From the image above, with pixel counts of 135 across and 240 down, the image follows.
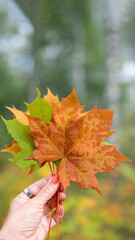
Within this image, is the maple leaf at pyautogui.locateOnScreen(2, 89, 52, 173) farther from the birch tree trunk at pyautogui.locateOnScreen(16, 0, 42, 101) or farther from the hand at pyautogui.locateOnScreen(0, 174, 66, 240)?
the birch tree trunk at pyautogui.locateOnScreen(16, 0, 42, 101)

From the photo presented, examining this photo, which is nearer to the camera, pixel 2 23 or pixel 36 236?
pixel 36 236

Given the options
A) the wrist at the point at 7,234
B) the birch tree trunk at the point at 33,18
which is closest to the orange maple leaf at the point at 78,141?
the wrist at the point at 7,234

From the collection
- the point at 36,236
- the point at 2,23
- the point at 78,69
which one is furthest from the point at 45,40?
the point at 36,236

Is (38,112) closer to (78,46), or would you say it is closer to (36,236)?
(36,236)

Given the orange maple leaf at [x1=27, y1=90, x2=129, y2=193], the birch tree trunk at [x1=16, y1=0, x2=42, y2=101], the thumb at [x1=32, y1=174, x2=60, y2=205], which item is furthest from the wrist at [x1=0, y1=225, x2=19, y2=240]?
the birch tree trunk at [x1=16, y1=0, x2=42, y2=101]

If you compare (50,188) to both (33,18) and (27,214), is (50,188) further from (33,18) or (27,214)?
(33,18)

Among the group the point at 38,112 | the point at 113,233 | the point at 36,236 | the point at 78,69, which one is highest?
the point at 78,69

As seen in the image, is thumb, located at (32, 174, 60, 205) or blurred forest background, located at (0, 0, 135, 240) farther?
blurred forest background, located at (0, 0, 135, 240)
